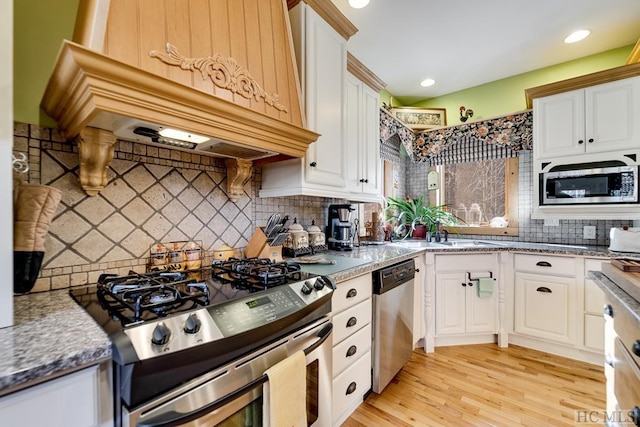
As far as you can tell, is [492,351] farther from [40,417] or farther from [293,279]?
[40,417]

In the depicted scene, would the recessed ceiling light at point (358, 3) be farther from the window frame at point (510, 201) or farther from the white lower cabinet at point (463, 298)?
the window frame at point (510, 201)

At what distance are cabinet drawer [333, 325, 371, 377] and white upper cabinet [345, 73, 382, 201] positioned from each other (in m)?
0.96

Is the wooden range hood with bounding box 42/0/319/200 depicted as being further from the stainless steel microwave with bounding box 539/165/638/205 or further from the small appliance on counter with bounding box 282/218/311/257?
the stainless steel microwave with bounding box 539/165/638/205

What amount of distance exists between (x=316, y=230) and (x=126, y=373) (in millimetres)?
1484

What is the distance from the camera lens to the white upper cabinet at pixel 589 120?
2191 millimetres

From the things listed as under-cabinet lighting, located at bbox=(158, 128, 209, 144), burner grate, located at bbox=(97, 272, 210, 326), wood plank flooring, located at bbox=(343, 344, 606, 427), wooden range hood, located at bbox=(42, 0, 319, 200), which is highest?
wooden range hood, located at bbox=(42, 0, 319, 200)

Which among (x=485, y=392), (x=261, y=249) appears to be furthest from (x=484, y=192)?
(x=261, y=249)

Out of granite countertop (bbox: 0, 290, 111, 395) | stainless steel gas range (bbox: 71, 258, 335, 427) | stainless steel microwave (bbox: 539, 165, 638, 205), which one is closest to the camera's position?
granite countertop (bbox: 0, 290, 111, 395)

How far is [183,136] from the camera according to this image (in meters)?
1.20

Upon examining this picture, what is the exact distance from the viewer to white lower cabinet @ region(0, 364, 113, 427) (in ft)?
1.73

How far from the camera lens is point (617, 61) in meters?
2.57

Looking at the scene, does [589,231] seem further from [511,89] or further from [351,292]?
[351,292]

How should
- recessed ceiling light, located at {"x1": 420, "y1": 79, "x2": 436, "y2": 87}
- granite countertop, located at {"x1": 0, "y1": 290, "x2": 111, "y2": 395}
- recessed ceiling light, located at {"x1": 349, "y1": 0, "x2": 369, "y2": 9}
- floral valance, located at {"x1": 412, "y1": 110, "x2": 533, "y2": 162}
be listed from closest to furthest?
granite countertop, located at {"x1": 0, "y1": 290, "x2": 111, "y2": 395} → recessed ceiling light, located at {"x1": 349, "y1": 0, "x2": 369, "y2": 9} → floral valance, located at {"x1": 412, "y1": 110, "x2": 533, "y2": 162} → recessed ceiling light, located at {"x1": 420, "y1": 79, "x2": 436, "y2": 87}

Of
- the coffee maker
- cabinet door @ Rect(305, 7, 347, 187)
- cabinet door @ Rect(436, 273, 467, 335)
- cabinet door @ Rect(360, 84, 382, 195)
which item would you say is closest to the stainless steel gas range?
cabinet door @ Rect(305, 7, 347, 187)
